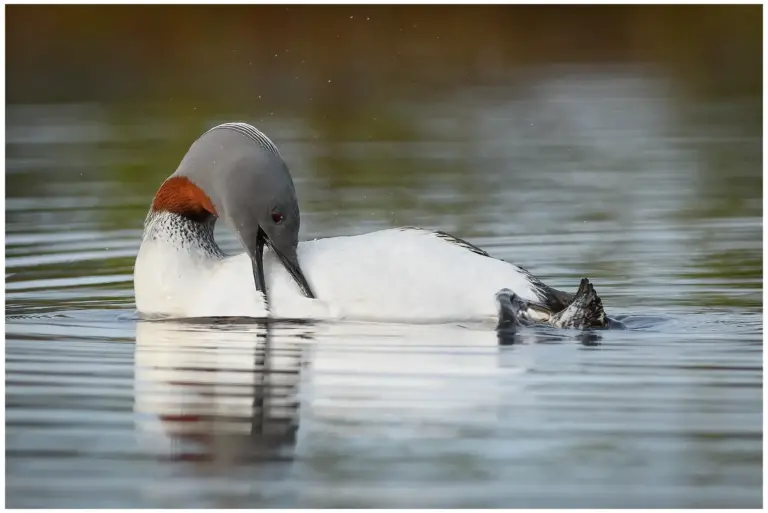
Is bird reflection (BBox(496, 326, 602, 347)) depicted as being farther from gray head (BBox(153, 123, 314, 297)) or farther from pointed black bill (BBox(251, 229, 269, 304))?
pointed black bill (BBox(251, 229, 269, 304))

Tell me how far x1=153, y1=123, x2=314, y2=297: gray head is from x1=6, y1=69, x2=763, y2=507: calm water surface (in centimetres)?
36

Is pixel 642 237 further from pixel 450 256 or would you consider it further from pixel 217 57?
pixel 217 57

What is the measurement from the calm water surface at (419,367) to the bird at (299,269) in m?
0.15

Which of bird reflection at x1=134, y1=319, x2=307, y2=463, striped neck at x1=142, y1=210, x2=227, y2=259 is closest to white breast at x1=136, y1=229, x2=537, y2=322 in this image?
bird reflection at x1=134, y1=319, x2=307, y2=463

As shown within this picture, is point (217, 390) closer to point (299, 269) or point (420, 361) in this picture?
point (420, 361)

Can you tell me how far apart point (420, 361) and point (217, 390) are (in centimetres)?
86

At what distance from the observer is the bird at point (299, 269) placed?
7.10 m

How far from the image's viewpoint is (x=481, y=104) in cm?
1564

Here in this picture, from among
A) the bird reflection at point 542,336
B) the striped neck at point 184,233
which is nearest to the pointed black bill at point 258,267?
the striped neck at point 184,233

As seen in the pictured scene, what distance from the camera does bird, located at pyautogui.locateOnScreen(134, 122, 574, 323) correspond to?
23.3ft

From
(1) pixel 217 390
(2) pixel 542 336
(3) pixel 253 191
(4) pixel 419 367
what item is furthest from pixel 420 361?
(3) pixel 253 191

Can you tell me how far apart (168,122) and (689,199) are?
5742 mm

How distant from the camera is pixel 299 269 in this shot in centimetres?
716

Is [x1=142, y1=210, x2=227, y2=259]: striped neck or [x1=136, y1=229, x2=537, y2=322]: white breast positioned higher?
[x1=142, y1=210, x2=227, y2=259]: striped neck
